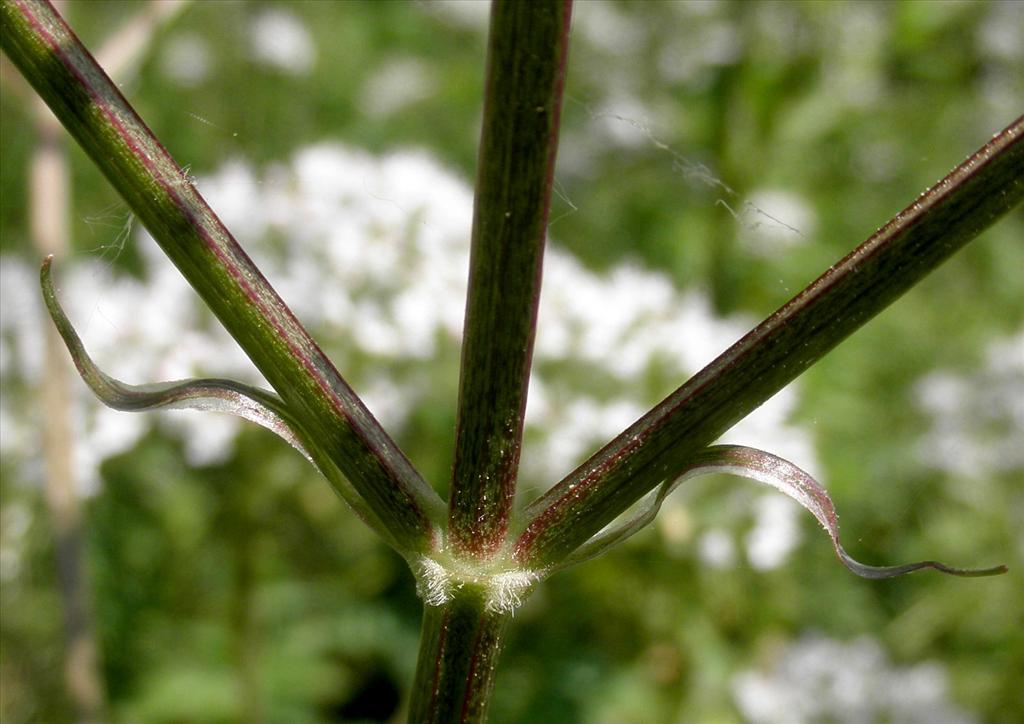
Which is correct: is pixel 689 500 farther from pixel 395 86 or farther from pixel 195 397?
pixel 395 86

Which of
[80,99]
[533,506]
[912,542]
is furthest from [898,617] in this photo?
[80,99]

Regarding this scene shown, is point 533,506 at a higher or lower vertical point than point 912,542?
lower

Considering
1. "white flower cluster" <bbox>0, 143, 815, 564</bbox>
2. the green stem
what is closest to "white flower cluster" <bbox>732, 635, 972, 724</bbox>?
"white flower cluster" <bbox>0, 143, 815, 564</bbox>

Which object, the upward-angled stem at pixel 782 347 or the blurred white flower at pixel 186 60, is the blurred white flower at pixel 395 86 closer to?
the blurred white flower at pixel 186 60

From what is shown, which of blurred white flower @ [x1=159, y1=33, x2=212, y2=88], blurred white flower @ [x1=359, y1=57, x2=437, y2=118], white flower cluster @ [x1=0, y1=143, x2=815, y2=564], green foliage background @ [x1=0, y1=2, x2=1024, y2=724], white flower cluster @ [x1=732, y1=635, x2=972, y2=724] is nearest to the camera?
white flower cluster @ [x1=0, y1=143, x2=815, y2=564]

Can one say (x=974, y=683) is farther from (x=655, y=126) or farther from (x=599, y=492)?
(x=599, y=492)

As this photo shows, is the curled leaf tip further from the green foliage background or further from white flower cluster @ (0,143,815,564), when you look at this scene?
white flower cluster @ (0,143,815,564)
